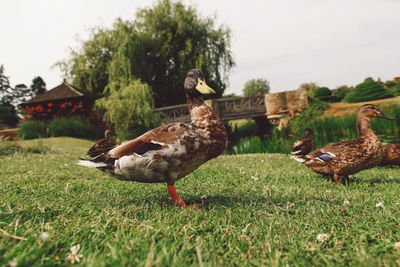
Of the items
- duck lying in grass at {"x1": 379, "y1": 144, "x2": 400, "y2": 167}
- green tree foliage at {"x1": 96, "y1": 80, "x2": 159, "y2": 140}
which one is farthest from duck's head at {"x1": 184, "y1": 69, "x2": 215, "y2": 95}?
green tree foliage at {"x1": 96, "y1": 80, "x2": 159, "y2": 140}

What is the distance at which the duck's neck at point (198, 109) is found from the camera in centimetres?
258

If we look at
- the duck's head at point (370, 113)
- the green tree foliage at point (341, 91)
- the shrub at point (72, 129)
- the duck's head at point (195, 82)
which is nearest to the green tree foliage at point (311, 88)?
the green tree foliage at point (341, 91)

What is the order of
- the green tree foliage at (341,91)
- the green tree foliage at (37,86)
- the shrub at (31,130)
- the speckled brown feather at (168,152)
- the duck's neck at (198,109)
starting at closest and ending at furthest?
the speckled brown feather at (168,152) → the duck's neck at (198,109) → the shrub at (31,130) → the green tree foliage at (341,91) → the green tree foliage at (37,86)

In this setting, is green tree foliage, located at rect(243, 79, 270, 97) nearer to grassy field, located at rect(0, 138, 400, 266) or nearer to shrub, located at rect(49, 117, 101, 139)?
shrub, located at rect(49, 117, 101, 139)

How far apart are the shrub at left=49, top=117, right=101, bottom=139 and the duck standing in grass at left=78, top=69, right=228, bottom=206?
17437 millimetres

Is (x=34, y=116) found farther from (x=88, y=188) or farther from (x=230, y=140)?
(x=88, y=188)

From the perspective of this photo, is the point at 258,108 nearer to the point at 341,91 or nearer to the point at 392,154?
the point at 392,154

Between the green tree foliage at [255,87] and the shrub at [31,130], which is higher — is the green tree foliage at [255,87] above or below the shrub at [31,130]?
above

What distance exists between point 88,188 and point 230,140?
12518mm

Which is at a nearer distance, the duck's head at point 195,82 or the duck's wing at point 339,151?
the duck's head at point 195,82

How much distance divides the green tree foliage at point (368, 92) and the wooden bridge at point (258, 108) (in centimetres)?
1663

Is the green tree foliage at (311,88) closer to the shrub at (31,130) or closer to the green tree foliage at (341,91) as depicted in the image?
the green tree foliage at (341,91)

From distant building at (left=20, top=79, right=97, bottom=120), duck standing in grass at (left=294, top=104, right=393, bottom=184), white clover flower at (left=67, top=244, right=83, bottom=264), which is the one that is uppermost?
distant building at (left=20, top=79, right=97, bottom=120)

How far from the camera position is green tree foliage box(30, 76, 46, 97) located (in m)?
59.2
